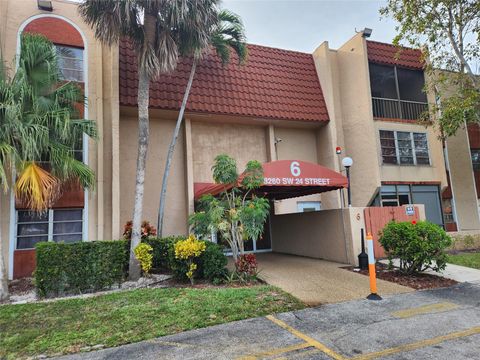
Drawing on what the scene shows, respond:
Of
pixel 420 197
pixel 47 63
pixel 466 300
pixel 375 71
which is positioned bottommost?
pixel 466 300

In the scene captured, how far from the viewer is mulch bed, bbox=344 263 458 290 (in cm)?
762

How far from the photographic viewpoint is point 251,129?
15.4 m

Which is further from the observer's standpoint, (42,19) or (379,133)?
(379,133)

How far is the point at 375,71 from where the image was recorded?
52.2 feet

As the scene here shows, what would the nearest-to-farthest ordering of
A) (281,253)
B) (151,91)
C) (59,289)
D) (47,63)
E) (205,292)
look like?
1. (205,292)
2. (59,289)
3. (47,63)
4. (151,91)
5. (281,253)

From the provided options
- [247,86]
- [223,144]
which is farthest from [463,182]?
[223,144]

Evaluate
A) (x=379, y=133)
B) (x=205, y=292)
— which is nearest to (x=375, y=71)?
(x=379, y=133)

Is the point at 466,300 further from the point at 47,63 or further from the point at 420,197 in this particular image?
the point at 47,63

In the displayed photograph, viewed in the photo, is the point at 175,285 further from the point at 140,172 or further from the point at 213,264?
the point at 140,172

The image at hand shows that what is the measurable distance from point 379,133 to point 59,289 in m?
13.8

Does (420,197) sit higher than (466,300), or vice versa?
(420,197)

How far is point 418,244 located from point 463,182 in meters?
12.7

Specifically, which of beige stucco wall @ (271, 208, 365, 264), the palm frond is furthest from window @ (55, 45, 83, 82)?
beige stucco wall @ (271, 208, 365, 264)

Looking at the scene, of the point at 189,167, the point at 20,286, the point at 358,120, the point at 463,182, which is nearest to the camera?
the point at 20,286
